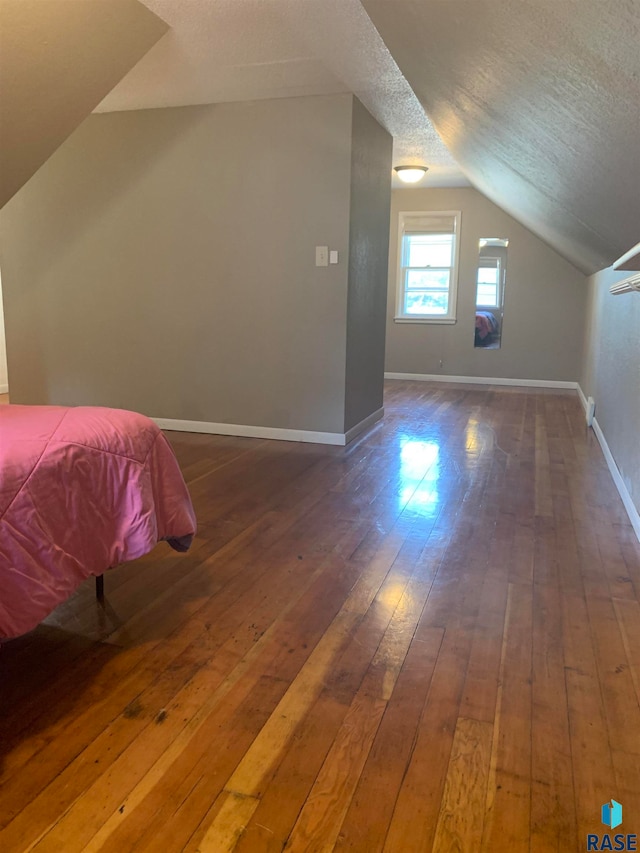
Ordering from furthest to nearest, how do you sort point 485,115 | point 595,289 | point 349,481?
point 595,289 < point 349,481 < point 485,115

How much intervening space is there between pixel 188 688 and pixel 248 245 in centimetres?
320

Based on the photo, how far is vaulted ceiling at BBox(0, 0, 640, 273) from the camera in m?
1.52

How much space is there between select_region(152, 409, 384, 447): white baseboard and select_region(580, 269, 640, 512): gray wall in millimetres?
1693

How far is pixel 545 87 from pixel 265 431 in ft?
9.59

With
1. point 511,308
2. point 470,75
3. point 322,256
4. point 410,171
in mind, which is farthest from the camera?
point 511,308

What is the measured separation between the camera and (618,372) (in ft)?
12.1

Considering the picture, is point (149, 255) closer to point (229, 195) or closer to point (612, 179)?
point (229, 195)

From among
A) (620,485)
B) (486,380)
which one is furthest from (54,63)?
(486,380)

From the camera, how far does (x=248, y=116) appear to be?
156 inches

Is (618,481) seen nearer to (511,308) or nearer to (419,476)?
(419,476)

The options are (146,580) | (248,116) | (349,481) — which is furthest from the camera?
(248,116)

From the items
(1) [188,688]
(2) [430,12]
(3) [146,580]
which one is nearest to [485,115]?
(2) [430,12]

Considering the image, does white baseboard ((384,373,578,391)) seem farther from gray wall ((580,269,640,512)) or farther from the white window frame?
gray wall ((580,269,640,512))

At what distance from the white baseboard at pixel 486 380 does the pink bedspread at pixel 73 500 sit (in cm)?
600
